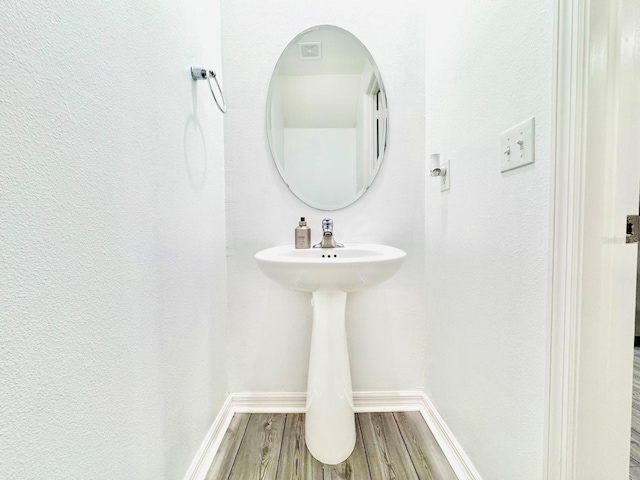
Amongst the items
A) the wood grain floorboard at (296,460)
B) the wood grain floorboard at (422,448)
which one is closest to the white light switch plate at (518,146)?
the wood grain floorboard at (422,448)

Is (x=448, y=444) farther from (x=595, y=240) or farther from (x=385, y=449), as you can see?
(x=595, y=240)

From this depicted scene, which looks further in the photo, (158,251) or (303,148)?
(303,148)

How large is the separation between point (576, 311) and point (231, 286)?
1.16 metres

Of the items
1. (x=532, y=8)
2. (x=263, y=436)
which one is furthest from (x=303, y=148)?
(x=263, y=436)

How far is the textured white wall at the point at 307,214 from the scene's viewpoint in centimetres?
126

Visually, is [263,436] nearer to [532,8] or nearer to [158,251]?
[158,251]

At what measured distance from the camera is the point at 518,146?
684 millimetres

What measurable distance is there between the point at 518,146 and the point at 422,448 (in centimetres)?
107

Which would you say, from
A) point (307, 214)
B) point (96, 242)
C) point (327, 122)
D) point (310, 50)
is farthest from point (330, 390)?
point (310, 50)

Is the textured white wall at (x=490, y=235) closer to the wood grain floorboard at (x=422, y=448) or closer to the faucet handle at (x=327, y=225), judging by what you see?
the wood grain floorboard at (x=422, y=448)

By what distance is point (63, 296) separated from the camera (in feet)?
1.50

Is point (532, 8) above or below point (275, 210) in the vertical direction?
above

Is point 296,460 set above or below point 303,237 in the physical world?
below

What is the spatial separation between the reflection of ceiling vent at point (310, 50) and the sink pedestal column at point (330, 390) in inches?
40.8
